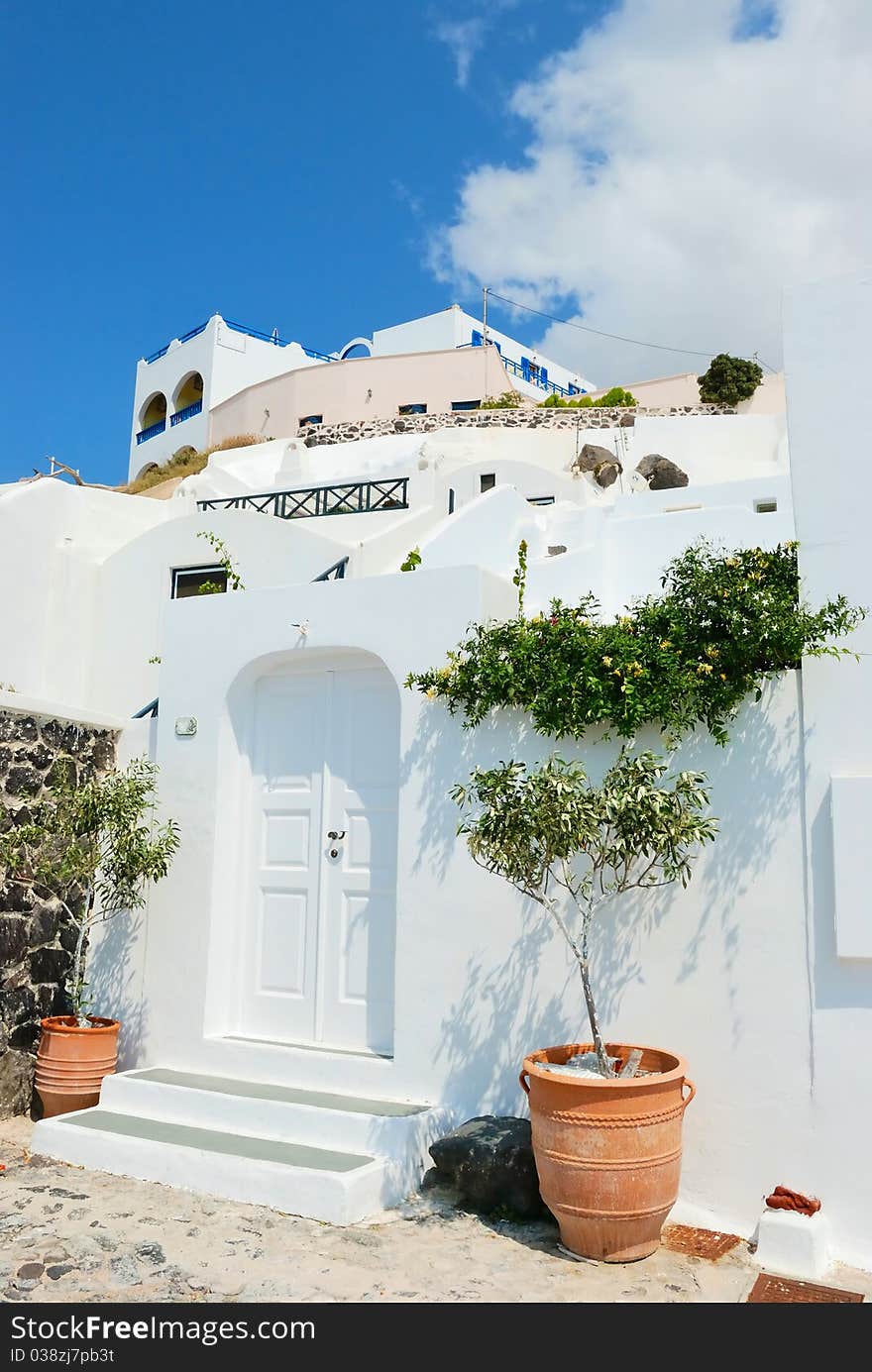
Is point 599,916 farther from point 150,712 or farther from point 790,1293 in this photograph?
point 150,712

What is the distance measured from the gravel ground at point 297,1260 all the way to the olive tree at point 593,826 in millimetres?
935

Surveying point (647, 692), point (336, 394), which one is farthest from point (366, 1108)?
point (336, 394)

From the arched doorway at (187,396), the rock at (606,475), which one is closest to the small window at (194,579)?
the rock at (606,475)

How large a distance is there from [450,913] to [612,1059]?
140 cm

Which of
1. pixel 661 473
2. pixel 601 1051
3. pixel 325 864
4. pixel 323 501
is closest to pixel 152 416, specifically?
pixel 661 473

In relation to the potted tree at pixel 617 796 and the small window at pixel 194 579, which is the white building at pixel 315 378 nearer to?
the small window at pixel 194 579

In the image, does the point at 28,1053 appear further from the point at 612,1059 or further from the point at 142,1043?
the point at 612,1059

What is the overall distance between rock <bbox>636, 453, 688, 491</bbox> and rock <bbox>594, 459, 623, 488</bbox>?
0.57m

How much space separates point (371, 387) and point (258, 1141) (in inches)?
1204

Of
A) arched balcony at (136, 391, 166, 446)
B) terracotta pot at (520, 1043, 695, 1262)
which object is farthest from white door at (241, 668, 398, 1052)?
arched balcony at (136, 391, 166, 446)

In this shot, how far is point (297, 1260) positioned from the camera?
15.3ft

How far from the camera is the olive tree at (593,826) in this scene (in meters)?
5.08

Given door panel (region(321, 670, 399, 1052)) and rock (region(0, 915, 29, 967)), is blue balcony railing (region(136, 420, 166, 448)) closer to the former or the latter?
rock (region(0, 915, 29, 967))
